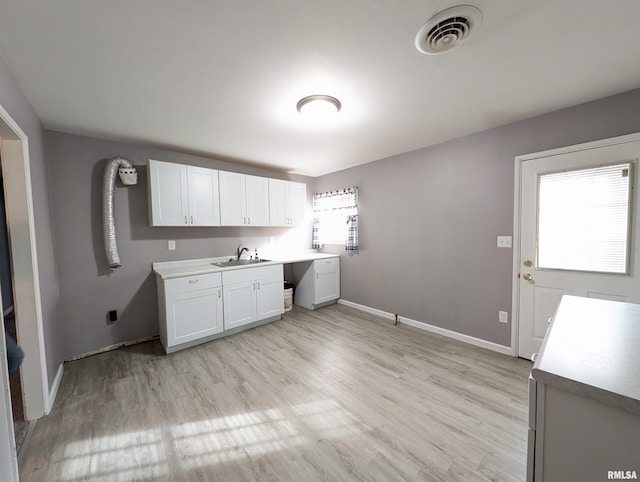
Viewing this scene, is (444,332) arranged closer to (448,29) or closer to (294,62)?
(448,29)

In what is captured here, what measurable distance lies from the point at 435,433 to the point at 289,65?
100 inches

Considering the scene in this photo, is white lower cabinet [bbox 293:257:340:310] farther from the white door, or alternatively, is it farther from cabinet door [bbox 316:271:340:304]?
the white door

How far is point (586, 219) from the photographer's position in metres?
2.07

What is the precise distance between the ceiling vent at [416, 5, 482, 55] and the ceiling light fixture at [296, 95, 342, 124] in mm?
741

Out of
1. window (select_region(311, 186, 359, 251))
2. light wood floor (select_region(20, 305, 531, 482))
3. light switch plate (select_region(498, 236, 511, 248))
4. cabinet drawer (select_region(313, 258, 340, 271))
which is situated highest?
window (select_region(311, 186, 359, 251))

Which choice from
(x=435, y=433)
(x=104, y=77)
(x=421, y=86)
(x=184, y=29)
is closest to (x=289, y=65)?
(x=184, y=29)

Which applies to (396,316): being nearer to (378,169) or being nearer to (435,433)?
(435,433)

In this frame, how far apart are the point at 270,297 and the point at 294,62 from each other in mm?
2732

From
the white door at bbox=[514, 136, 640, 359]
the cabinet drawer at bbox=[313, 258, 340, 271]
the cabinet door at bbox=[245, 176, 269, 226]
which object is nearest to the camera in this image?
the white door at bbox=[514, 136, 640, 359]

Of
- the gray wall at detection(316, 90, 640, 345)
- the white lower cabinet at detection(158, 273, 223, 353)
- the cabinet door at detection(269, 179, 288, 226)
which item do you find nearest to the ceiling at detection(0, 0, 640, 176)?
the gray wall at detection(316, 90, 640, 345)

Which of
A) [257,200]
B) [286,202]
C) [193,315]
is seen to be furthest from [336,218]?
[193,315]

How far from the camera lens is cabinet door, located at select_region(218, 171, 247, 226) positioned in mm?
3264

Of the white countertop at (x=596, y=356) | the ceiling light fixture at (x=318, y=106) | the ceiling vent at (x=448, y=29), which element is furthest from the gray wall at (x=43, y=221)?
the white countertop at (x=596, y=356)

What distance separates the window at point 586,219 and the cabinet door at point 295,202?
10.0ft
